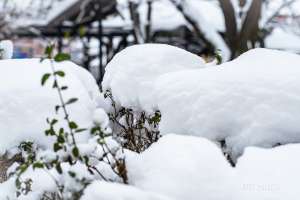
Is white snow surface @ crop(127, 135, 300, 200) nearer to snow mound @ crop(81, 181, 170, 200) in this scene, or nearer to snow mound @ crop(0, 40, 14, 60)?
snow mound @ crop(81, 181, 170, 200)

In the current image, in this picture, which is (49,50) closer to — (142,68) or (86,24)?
(142,68)

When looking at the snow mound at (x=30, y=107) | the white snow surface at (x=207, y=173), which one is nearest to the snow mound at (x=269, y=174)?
the white snow surface at (x=207, y=173)

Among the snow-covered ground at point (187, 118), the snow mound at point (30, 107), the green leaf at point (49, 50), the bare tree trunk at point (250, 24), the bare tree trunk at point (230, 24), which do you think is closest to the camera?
the snow-covered ground at point (187, 118)

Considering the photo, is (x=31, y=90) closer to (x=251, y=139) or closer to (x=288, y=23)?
(x=251, y=139)

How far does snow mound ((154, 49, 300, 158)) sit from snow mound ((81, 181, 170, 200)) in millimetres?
763

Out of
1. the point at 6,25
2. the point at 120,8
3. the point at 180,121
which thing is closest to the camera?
the point at 180,121

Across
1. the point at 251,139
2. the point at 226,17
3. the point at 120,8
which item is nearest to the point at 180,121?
the point at 251,139

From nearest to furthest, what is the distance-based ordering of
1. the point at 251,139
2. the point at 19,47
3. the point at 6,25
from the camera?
the point at 251,139 → the point at 6,25 → the point at 19,47

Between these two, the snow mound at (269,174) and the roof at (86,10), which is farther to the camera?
the roof at (86,10)

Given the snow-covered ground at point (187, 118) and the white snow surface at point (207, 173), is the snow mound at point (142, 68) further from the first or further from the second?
the white snow surface at point (207, 173)

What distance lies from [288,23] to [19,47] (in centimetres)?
1596

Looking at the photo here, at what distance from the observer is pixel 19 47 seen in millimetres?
30797

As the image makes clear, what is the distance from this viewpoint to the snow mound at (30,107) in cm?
295

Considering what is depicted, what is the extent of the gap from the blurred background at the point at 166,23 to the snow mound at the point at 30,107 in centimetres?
804
